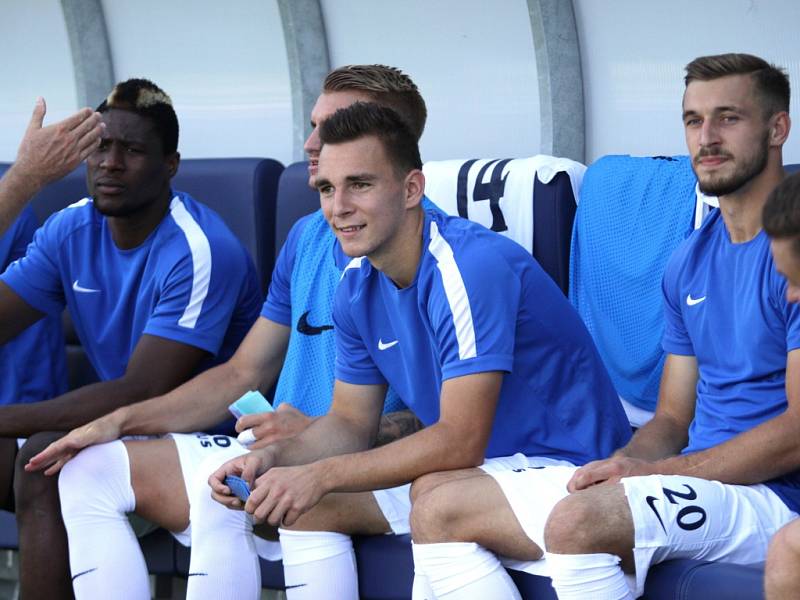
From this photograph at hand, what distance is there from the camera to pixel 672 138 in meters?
4.61

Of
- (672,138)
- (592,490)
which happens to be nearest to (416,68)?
(672,138)

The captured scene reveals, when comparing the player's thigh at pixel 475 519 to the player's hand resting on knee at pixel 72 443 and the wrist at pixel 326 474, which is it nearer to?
the wrist at pixel 326 474

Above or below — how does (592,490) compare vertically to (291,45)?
below

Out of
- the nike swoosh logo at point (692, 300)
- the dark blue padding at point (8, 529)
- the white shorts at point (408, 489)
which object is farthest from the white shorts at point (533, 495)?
the dark blue padding at point (8, 529)

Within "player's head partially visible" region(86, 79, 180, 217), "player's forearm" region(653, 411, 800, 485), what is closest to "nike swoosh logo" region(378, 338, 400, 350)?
"player's forearm" region(653, 411, 800, 485)

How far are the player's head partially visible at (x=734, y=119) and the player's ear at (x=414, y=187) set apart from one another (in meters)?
0.62

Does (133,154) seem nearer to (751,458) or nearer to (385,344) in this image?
(385,344)

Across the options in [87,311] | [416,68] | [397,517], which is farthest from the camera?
[416,68]

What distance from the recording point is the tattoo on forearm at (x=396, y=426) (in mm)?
3666

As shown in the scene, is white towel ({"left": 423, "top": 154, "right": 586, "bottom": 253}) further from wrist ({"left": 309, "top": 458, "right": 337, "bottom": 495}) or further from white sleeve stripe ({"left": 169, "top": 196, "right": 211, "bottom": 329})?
wrist ({"left": 309, "top": 458, "right": 337, "bottom": 495})

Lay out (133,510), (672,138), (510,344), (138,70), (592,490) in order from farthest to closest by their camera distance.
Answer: (138,70) → (672,138) → (133,510) → (510,344) → (592,490)

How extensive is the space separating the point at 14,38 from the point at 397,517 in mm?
3897

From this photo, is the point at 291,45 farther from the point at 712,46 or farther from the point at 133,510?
the point at 133,510

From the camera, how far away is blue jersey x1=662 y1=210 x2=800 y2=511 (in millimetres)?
2990
